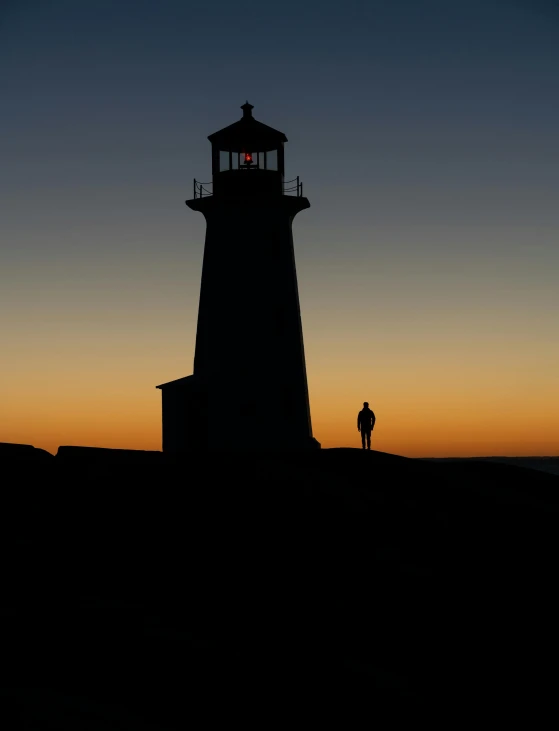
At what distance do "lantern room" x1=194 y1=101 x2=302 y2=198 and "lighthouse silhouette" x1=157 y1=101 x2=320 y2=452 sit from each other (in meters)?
0.05

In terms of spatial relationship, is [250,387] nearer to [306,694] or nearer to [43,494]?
[43,494]

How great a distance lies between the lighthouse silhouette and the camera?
3434cm

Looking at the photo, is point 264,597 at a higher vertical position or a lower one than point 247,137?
lower

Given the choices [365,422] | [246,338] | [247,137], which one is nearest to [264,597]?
[365,422]

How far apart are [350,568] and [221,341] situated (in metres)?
18.5

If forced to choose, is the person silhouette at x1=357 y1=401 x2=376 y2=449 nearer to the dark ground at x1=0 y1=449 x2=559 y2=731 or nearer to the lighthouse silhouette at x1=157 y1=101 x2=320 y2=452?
the lighthouse silhouette at x1=157 y1=101 x2=320 y2=452

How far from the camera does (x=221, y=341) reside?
34688 millimetres

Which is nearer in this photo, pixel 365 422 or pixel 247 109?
pixel 365 422

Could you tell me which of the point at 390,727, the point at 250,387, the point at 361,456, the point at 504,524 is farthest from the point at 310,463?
the point at 250,387

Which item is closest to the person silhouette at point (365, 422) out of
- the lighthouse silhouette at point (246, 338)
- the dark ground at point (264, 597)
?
the lighthouse silhouette at point (246, 338)

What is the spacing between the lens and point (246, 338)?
34.4 m

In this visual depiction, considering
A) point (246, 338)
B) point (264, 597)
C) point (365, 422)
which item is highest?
point (246, 338)

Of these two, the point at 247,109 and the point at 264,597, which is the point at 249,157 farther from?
the point at 264,597

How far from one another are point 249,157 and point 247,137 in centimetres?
69
